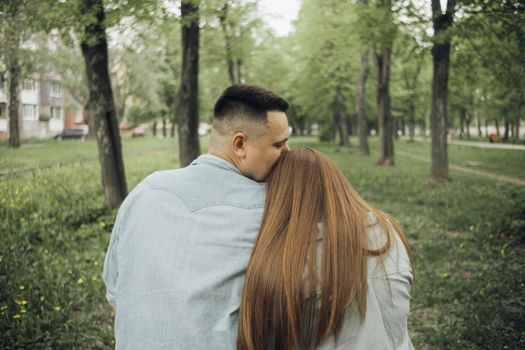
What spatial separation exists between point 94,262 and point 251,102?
4936mm

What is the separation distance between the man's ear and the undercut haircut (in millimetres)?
26

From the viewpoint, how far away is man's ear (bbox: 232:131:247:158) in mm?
2193

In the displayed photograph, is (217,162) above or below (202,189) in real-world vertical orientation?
above

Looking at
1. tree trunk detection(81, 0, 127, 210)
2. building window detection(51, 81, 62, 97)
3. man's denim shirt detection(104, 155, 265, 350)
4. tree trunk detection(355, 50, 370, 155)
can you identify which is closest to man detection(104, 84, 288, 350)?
man's denim shirt detection(104, 155, 265, 350)

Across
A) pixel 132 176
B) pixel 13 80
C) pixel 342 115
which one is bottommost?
pixel 132 176

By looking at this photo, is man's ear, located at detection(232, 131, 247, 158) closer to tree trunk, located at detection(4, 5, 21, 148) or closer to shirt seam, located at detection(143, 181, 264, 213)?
shirt seam, located at detection(143, 181, 264, 213)

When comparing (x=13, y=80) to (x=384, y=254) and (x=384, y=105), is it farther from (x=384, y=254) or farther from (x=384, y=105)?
(x=384, y=105)

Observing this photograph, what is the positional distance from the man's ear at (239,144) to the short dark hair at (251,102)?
0.28 feet

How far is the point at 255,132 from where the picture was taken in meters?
2.19

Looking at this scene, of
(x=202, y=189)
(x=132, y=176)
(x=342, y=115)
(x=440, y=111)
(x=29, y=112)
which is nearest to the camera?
(x=202, y=189)

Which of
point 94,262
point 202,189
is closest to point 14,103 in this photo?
point 94,262

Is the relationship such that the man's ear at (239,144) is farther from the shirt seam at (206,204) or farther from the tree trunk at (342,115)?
the tree trunk at (342,115)

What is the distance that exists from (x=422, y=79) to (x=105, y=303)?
133 feet

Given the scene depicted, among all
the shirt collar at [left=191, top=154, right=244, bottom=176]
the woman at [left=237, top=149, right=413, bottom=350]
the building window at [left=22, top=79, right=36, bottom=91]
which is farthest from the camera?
the building window at [left=22, top=79, right=36, bottom=91]
